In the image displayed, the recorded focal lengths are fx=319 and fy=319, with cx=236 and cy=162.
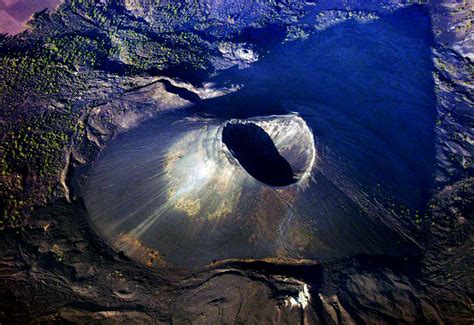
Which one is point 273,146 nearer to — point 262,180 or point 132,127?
point 262,180

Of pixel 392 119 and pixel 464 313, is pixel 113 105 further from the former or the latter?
pixel 464 313

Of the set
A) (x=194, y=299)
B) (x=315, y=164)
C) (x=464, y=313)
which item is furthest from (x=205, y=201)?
(x=464, y=313)

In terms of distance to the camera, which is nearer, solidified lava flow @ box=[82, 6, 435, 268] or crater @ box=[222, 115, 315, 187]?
solidified lava flow @ box=[82, 6, 435, 268]

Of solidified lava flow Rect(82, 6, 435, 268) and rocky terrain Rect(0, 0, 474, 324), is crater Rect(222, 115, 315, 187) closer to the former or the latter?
solidified lava flow Rect(82, 6, 435, 268)

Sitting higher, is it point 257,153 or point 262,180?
point 257,153

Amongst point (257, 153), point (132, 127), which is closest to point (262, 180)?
point (257, 153)

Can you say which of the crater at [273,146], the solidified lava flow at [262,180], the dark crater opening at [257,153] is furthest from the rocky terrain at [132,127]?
the crater at [273,146]

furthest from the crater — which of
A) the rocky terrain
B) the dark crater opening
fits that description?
the rocky terrain
